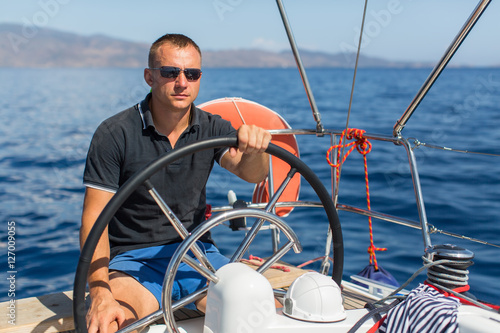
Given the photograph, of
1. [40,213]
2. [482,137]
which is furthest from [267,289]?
[482,137]

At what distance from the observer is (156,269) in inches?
64.3

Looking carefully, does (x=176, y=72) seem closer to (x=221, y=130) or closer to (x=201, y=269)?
(x=221, y=130)

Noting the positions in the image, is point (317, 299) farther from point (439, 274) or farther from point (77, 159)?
point (77, 159)

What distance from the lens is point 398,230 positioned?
4527 millimetres

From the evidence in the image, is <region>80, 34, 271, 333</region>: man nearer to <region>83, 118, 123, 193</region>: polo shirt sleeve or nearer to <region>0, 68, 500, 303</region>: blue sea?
<region>83, 118, 123, 193</region>: polo shirt sleeve

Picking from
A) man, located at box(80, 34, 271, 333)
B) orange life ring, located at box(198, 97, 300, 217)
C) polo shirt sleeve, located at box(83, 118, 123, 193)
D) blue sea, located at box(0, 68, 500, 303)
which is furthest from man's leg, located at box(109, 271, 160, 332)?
orange life ring, located at box(198, 97, 300, 217)

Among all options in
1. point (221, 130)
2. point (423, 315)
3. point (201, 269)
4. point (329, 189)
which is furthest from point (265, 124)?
point (329, 189)

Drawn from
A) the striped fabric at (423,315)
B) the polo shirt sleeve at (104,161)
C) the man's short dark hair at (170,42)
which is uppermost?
the man's short dark hair at (170,42)

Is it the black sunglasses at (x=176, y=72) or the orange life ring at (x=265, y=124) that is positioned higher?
the black sunglasses at (x=176, y=72)

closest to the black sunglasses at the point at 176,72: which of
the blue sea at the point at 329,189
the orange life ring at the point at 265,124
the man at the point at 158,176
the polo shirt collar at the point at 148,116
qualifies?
the man at the point at 158,176

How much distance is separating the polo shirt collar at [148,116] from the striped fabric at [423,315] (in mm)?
861

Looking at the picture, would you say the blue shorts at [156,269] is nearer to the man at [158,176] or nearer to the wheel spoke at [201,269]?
the man at [158,176]

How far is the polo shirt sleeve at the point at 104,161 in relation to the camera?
1.55m

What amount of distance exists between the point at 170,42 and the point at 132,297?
2.46 ft
